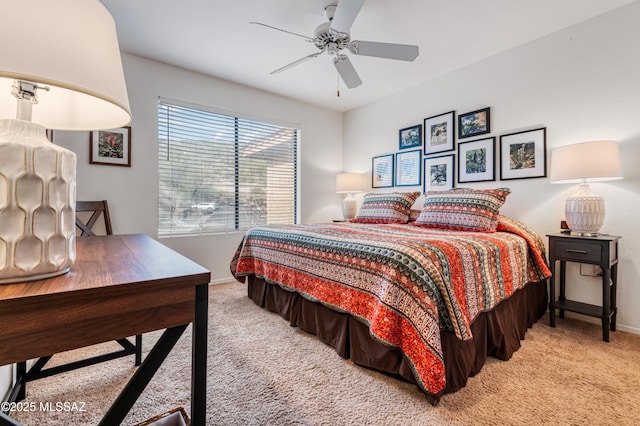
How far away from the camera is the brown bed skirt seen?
147cm

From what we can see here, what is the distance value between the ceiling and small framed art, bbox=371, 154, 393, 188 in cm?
112

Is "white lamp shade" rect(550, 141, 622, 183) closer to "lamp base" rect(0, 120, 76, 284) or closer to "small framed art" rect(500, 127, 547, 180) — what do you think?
"small framed art" rect(500, 127, 547, 180)

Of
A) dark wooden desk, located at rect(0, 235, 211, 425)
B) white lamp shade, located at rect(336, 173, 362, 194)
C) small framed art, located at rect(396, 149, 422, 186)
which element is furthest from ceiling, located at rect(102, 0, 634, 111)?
dark wooden desk, located at rect(0, 235, 211, 425)

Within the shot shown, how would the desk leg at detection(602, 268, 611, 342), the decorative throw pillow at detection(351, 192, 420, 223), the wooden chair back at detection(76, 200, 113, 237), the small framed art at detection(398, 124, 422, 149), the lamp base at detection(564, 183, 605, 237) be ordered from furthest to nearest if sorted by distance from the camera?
the small framed art at detection(398, 124, 422, 149)
the decorative throw pillow at detection(351, 192, 420, 223)
the wooden chair back at detection(76, 200, 113, 237)
the lamp base at detection(564, 183, 605, 237)
the desk leg at detection(602, 268, 611, 342)

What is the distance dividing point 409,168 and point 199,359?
355 centimetres

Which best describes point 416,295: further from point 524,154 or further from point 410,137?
point 410,137

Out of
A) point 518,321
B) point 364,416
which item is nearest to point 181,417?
point 364,416

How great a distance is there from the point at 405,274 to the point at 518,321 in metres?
1.30

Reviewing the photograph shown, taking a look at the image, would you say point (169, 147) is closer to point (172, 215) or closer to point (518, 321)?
point (172, 215)

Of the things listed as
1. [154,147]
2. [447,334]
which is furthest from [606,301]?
[154,147]

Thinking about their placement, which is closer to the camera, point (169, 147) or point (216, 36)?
point (216, 36)

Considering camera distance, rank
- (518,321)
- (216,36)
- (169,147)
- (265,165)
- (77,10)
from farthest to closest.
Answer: (265,165) → (169,147) → (216,36) → (518,321) → (77,10)

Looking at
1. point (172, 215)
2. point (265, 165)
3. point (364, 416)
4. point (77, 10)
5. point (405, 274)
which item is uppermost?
point (265, 165)

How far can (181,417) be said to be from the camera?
0.99 metres
